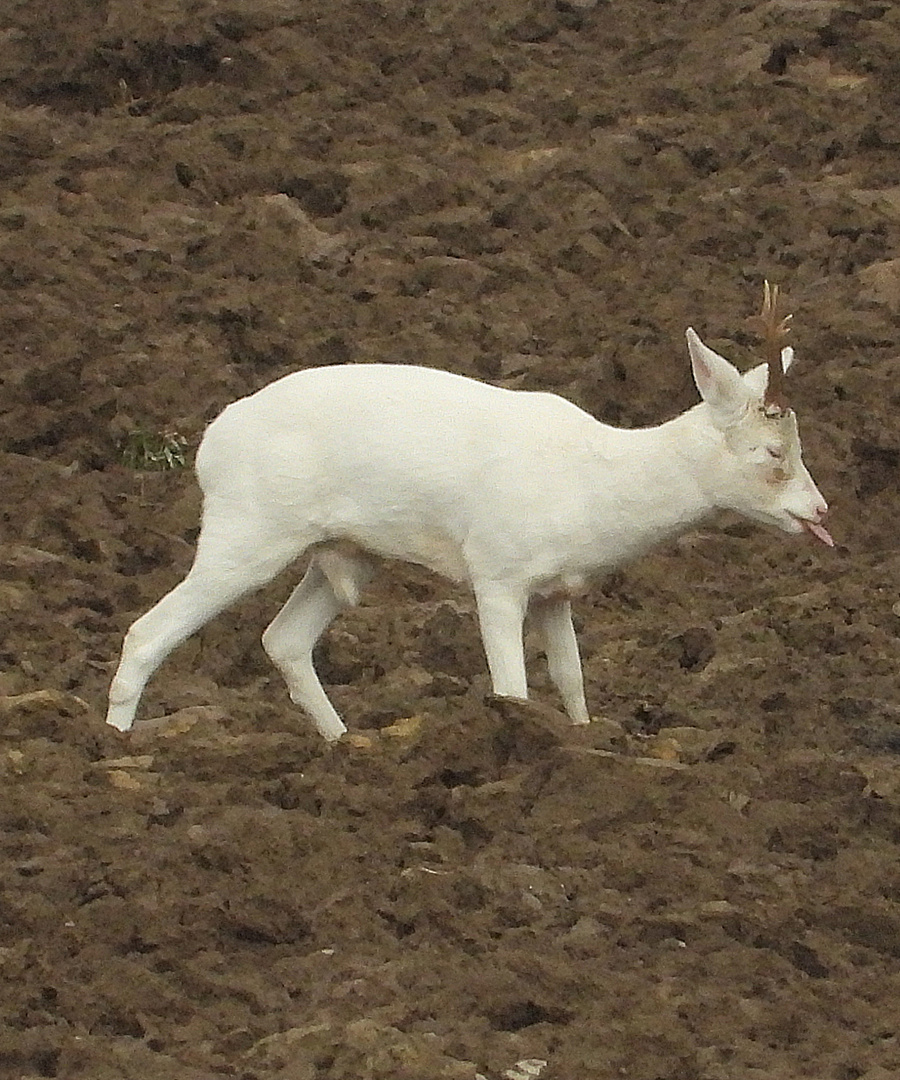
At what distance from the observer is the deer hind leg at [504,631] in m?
6.48

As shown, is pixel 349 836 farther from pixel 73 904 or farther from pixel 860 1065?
pixel 860 1065

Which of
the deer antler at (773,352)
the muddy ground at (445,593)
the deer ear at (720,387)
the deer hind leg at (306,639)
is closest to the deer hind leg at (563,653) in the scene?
the muddy ground at (445,593)

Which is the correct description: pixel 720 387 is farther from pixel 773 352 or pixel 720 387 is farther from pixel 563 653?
pixel 563 653

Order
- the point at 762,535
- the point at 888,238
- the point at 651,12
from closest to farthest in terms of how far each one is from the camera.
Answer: the point at 762,535 < the point at 888,238 < the point at 651,12

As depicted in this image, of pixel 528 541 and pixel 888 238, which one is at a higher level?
pixel 528 541

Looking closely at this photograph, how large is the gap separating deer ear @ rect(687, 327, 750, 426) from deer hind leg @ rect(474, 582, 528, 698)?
77cm

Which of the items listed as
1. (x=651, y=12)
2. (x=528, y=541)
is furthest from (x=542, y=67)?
(x=528, y=541)

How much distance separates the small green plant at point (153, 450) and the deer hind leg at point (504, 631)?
4.27 m

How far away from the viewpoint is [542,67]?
15156 mm

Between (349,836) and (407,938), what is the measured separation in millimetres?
517

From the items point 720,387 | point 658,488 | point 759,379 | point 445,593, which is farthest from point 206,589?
point 445,593

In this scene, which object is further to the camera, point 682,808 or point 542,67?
point 542,67

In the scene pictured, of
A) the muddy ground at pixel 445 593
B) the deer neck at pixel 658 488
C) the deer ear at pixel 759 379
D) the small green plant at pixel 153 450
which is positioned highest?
the deer ear at pixel 759 379

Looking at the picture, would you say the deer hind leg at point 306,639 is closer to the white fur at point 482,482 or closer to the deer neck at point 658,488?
the white fur at point 482,482
